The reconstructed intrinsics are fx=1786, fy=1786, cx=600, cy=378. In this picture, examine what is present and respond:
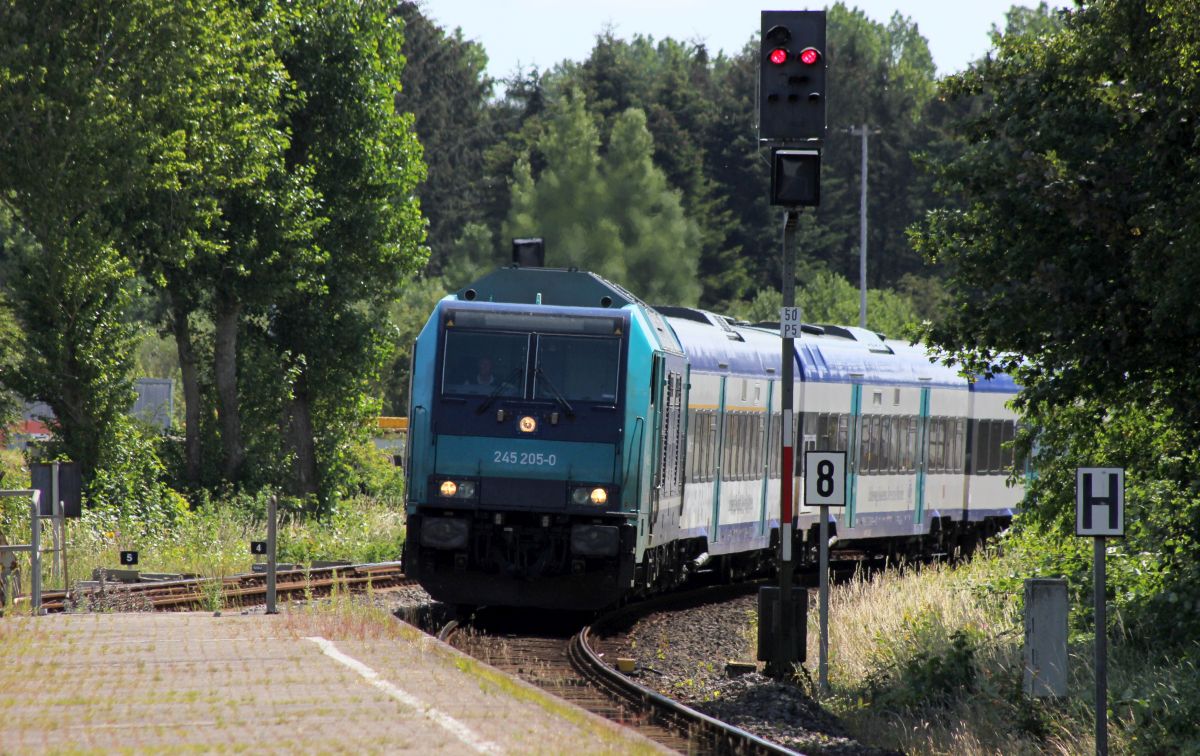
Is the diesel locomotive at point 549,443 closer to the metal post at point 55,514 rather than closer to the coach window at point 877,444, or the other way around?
the metal post at point 55,514

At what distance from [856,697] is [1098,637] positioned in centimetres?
362

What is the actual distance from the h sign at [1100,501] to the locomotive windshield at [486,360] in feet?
22.6

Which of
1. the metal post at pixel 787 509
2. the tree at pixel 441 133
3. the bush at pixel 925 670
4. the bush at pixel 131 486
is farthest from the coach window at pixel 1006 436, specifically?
the tree at pixel 441 133

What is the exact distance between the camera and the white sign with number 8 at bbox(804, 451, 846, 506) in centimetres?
1612

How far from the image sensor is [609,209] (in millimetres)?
75625

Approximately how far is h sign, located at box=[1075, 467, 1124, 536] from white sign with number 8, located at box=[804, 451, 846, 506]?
3.92 meters

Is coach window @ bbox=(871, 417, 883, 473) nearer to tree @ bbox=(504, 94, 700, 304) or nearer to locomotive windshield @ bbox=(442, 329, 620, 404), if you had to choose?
locomotive windshield @ bbox=(442, 329, 620, 404)

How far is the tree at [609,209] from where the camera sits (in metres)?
74.0

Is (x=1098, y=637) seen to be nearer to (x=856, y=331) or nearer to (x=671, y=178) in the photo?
(x=856, y=331)

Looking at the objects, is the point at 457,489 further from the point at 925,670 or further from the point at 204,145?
the point at 204,145

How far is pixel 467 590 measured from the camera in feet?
58.7

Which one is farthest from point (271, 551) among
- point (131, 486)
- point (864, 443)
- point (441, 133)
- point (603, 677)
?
point (441, 133)

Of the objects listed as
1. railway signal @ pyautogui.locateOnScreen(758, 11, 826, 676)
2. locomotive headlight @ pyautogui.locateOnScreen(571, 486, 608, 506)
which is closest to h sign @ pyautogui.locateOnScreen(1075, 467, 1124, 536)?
railway signal @ pyautogui.locateOnScreen(758, 11, 826, 676)

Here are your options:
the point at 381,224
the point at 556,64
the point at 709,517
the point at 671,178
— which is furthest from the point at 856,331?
the point at 556,64
